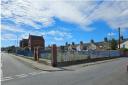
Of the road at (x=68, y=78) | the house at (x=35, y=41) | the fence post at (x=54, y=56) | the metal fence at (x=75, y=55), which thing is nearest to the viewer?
the road at (x=68, y=78)

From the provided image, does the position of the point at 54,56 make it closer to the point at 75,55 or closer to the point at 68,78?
the point at 75,55

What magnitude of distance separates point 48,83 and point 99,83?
2.65 meters

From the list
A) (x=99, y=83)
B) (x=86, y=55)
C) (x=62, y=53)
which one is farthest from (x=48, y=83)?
(x=86, y=55)

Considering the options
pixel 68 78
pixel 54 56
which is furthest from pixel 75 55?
pixel 68 78

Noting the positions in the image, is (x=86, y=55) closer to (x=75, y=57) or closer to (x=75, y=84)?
(x=75, y=57)

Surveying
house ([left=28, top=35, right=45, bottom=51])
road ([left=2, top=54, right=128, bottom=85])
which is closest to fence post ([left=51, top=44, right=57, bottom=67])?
road ([left=2, top=54, right=128, bottom=85])

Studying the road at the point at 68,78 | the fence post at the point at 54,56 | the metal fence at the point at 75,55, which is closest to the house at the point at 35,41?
the metal fence at the point at 75,55

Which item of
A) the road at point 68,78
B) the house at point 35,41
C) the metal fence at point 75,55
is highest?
the house at point 35,41

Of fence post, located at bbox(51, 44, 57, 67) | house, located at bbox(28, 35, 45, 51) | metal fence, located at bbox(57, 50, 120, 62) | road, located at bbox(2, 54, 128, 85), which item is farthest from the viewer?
house, located at bbox(28, 35, 45, 51)

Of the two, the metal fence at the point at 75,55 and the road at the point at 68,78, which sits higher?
the metal fence at the point at 75,55

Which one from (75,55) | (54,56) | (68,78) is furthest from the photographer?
(75,55)

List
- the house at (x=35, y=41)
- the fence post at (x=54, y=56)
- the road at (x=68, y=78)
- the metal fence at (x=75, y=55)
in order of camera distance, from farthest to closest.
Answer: the house at (x=35, y=41) < the metal fence at (x=75, y=55) < the fence post at (x=54, y=56) < the road at (x=68, y=78)

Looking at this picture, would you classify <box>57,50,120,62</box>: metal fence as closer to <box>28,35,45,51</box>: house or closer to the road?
the road

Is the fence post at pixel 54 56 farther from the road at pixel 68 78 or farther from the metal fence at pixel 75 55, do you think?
the road at pixel 68 78
